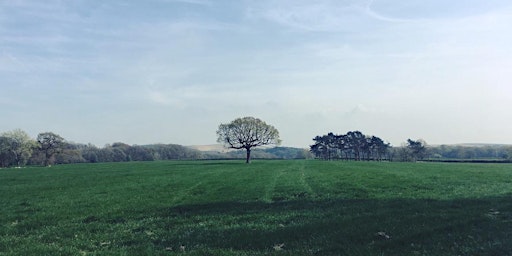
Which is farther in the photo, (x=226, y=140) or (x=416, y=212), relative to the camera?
(x=226, y=140)

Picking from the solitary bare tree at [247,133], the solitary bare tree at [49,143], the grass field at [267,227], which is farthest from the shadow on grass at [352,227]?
the solitary bare tree at [49,143]

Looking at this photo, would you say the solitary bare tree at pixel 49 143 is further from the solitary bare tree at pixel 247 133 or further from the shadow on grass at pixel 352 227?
the shadow on grass at pixel 352 227

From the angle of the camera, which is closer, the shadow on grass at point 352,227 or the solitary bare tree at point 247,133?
the shadow on grass at point 352,227

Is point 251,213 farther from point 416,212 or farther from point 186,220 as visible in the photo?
point 416,212

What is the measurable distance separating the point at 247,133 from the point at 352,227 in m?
111

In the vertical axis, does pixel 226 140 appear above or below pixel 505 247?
above

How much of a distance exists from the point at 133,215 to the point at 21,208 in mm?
9928

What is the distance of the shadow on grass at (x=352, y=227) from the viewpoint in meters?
12.6

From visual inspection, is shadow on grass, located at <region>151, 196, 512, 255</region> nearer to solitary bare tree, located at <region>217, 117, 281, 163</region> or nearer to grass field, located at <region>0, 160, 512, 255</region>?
grass field, located at <region>0, 160, 512, 255</region>

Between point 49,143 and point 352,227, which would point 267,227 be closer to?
point 352,227

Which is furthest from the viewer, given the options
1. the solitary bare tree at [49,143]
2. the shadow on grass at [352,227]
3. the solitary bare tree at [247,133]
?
the solitary bare tree at [49,143]

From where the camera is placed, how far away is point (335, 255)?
1193 cm

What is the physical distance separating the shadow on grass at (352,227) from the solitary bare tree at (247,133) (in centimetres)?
10195

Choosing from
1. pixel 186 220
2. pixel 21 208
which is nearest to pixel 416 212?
pixel 186 220
